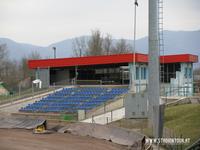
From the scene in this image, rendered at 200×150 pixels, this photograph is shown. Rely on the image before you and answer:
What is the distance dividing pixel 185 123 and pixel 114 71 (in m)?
29.1

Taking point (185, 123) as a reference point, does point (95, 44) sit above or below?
above

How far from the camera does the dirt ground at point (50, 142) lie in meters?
19.7

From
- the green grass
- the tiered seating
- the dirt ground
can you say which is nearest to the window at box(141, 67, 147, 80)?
the tiered seating

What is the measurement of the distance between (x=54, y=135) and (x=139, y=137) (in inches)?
276

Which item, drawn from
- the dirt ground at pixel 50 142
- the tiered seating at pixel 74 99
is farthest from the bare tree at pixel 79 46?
the dirt ground at pixel 50 142

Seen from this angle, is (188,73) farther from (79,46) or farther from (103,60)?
(79,46)

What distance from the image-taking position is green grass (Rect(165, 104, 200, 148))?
18375mm

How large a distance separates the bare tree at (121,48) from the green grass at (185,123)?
215 feet

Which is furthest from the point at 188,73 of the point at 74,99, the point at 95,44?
the point at 95,44

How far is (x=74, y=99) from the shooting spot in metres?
41.4

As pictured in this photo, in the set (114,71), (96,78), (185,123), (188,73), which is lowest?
(185,123)

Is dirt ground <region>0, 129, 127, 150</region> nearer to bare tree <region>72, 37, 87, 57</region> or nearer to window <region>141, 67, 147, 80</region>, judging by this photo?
window <region>141, 67, 147, 80</region>

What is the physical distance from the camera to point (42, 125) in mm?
26969

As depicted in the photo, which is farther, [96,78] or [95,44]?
[95,44]
